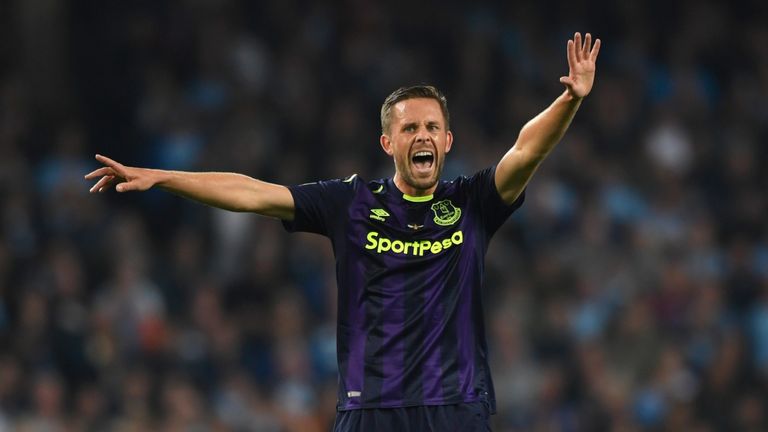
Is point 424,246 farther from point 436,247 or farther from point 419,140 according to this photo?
point 419,140

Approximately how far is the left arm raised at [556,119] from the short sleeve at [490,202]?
0.11m

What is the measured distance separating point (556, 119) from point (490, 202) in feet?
1.43

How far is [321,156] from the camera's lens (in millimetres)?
12102

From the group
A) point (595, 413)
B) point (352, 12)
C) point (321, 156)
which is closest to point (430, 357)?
point (595, 413)

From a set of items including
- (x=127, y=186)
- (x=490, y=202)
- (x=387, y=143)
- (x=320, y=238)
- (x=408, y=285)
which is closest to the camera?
(x=127, y=186)

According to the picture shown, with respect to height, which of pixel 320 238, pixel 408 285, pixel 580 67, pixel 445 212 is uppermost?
pixel 320 238

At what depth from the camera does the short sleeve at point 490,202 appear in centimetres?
545

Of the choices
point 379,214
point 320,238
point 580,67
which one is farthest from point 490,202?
point 320,238

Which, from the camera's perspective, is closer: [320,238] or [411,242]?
[411,242]

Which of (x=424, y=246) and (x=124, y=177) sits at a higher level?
(x=124, y=177)

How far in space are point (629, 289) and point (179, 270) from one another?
3.53 metres

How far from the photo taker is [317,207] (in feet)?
18.1

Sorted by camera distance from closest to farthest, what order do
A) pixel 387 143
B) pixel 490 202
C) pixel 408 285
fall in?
pixel 408 285 < pixel 490 202 < pixel 387 143

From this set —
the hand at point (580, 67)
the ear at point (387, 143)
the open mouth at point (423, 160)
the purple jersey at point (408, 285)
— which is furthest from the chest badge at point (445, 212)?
the hand at point (580, 67)
